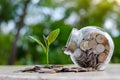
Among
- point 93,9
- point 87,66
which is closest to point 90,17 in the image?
point 93,9

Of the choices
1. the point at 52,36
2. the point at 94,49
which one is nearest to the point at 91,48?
the point at 94,49

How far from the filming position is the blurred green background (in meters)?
6.67

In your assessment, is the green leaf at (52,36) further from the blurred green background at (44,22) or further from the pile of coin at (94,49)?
the blurred green background at (44,22)

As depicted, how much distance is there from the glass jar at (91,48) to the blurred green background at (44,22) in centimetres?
472

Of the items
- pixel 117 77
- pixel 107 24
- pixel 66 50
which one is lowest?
pixel 117 77

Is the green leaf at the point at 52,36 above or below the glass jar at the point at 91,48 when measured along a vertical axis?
above

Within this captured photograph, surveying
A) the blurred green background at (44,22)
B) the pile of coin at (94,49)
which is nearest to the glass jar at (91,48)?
the pile of coin at (94,49)

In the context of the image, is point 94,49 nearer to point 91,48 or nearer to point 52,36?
point 91,48

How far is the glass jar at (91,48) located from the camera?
1.59 metres

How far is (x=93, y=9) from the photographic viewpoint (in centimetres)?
916

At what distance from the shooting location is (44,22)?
26.5ft

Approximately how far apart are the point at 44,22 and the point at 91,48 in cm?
653

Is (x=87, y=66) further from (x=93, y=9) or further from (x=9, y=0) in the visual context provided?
(x=93, y=9)

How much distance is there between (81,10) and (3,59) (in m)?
2.38
